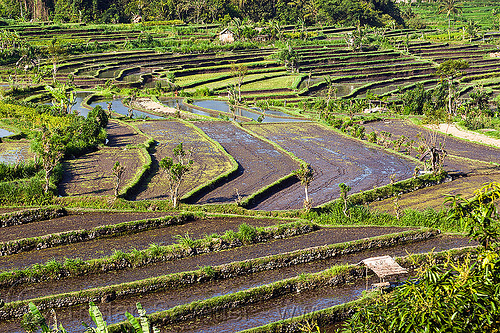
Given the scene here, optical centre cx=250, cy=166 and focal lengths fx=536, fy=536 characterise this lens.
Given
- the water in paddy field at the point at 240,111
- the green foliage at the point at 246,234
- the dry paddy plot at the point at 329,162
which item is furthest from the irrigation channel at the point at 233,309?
the water in paddy field at the point at 240,111

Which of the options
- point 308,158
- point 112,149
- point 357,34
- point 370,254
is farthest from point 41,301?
point 357,34

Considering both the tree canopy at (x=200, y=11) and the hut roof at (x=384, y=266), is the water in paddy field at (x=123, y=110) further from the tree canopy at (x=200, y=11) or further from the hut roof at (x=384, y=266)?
the tree canopy at (x=200, y=11)

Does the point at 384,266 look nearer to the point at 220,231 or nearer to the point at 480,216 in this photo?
the point at 220,231

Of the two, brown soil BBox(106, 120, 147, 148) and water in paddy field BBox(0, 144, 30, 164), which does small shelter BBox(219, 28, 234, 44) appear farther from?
water in paddy field BBox(0, 144, 30, 164)

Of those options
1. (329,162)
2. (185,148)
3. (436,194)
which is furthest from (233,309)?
(185,148)

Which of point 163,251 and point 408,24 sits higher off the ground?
point 408,24

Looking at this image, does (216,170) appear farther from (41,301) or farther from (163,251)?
(41,301)

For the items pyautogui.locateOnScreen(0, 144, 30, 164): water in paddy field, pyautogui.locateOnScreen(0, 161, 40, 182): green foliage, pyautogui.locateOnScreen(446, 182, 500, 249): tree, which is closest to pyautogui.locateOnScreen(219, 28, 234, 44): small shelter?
pyautogui.locateOnScreen(0, 144, 30, 164): water in paddy field
